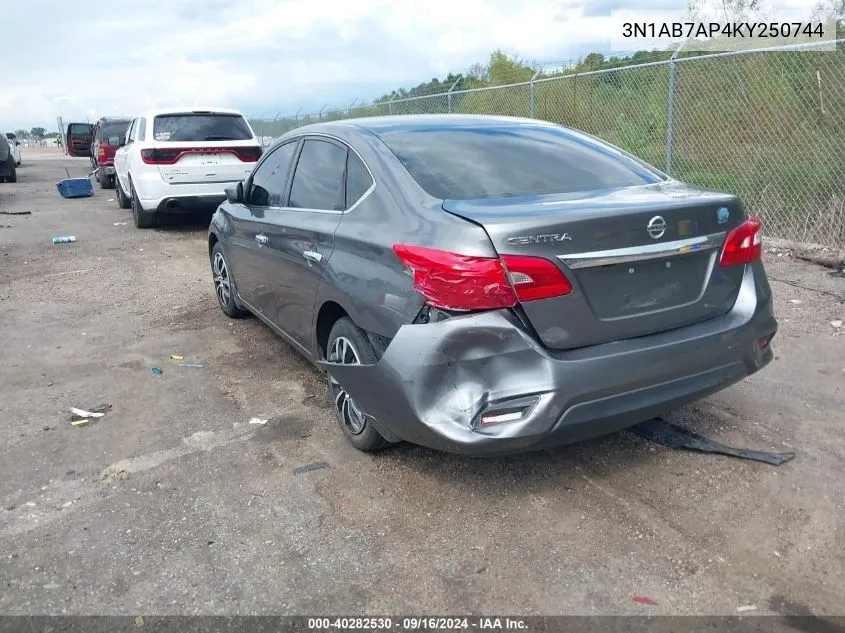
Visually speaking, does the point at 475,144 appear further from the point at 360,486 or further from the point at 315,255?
the point at 360,486

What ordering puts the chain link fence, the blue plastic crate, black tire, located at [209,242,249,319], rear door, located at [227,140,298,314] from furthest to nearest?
the blue plastic crate, the chain link fence, black tire, located at [209,242,249,319], rear door, located at [227,140,298,314]

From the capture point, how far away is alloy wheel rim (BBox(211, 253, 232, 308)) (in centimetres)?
616

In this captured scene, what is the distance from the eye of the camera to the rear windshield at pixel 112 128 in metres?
18.5

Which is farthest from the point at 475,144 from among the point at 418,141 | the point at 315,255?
the point at 315,255

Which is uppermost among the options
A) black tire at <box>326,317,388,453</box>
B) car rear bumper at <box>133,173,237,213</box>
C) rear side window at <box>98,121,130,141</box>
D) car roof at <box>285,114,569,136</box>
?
rear side window at <box>98,121,130,141</box>

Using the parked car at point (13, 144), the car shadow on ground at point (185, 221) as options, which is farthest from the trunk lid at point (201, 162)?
the parked car at point (13, 144)

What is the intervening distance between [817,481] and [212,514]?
274 centimetres

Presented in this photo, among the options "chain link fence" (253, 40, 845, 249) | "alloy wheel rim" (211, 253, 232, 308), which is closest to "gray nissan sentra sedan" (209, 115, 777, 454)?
"alloy wheel rim" (211, 253, 232, 308)

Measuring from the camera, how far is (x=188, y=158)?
10.5 meters

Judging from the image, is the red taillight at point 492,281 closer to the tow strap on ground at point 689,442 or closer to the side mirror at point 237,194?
the tow strap on ground at point 689,442

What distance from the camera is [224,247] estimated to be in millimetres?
5754

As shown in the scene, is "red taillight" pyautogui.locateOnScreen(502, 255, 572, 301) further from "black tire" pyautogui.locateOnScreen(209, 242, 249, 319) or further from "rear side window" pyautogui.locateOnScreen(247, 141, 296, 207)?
"black tire" pyautogui.locateOnScreen(209, 242, 249, 319)

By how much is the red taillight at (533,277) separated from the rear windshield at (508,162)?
60 cm

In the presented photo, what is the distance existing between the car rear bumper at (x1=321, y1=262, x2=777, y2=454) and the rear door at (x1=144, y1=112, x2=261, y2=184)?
831 cm
